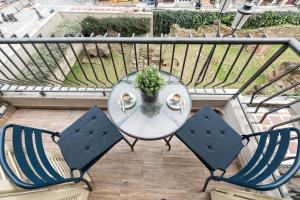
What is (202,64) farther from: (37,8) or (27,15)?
(37,8)

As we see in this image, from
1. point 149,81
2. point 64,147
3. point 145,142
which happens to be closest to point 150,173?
point 145,142

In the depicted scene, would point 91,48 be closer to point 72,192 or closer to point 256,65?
point 256,65

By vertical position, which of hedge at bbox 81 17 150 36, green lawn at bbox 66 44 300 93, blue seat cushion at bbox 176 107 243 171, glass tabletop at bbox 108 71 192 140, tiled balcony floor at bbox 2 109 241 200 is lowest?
green lawn at bbox 66 44 300 93

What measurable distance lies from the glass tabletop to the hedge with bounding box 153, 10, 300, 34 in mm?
13194

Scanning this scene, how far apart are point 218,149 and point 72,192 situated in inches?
51.9

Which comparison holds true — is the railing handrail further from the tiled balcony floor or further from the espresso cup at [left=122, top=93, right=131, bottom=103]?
the tiled balcony floor

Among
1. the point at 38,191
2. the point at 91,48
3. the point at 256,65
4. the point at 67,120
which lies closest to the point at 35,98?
the point at 67,120

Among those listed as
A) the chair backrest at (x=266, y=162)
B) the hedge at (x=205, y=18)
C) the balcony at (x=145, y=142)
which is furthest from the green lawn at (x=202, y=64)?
the chair backrest at (x=266, y=162)

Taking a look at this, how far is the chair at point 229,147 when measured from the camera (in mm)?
1341

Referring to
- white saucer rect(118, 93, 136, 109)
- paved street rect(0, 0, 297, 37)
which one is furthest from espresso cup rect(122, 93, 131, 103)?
paved street rect(0, 0, 297, 37)

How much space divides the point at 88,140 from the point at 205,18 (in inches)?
568

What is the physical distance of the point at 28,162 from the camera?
1402 millimetres

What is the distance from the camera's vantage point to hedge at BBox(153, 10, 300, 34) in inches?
542

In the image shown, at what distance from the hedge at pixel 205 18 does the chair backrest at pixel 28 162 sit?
13896 mm
